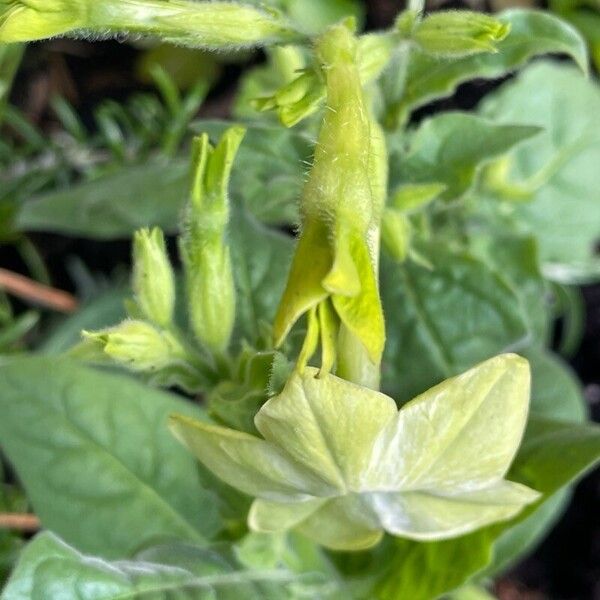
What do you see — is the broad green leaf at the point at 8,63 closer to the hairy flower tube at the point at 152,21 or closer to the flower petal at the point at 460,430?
the hairy flower tube at the point at 152,21

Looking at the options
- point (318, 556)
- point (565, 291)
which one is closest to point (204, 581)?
point (318, 556)

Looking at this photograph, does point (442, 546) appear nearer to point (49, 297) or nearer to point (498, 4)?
point (49, 297)

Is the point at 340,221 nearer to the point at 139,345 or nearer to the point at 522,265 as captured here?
the point at 139,345

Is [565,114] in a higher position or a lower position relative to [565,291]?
higher

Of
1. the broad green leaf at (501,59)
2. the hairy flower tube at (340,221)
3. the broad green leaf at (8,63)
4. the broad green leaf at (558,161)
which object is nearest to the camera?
the hairy flower tube at (340,221)

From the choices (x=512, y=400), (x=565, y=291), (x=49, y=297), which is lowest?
(x=565, y=291)

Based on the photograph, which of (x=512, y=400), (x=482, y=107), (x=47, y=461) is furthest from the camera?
(x=482, y=107)

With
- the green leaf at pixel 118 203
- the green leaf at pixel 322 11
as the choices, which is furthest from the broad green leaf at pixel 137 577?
the green leaf at pixel 322 11
